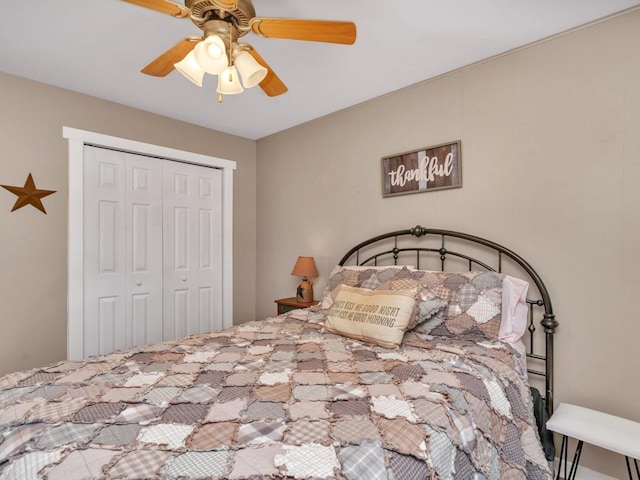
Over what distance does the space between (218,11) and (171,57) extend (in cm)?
40

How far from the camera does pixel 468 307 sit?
6.54 ft

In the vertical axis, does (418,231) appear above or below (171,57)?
below

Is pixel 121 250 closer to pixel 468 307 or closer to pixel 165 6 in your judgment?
pixel 165 6

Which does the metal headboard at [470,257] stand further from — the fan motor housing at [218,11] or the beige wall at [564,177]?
the fan motor housing at [218,11]

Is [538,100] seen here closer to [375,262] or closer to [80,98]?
[375,262]

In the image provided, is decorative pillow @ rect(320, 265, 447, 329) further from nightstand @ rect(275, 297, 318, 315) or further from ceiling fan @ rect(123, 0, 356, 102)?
ceiling fan @ rect(123, 0, 356, 102)

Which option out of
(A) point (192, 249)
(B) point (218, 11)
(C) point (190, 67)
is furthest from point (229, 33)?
(A) point (192, 249)

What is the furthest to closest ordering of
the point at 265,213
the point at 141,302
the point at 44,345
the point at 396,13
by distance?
the point at 265,213
the point at 141,302
the point at 44,345
the point at 396,13

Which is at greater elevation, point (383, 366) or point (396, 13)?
point (396, 13)

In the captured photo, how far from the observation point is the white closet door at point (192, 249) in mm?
→ 3465

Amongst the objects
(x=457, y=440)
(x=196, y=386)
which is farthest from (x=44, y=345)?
(x=457, y=440)

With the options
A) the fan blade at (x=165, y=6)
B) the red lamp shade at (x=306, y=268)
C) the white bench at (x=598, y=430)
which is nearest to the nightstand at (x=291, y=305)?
the red lamp shade at (x=306, y=268)

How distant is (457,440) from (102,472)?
989 millimetres

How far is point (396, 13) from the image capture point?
1.85m
